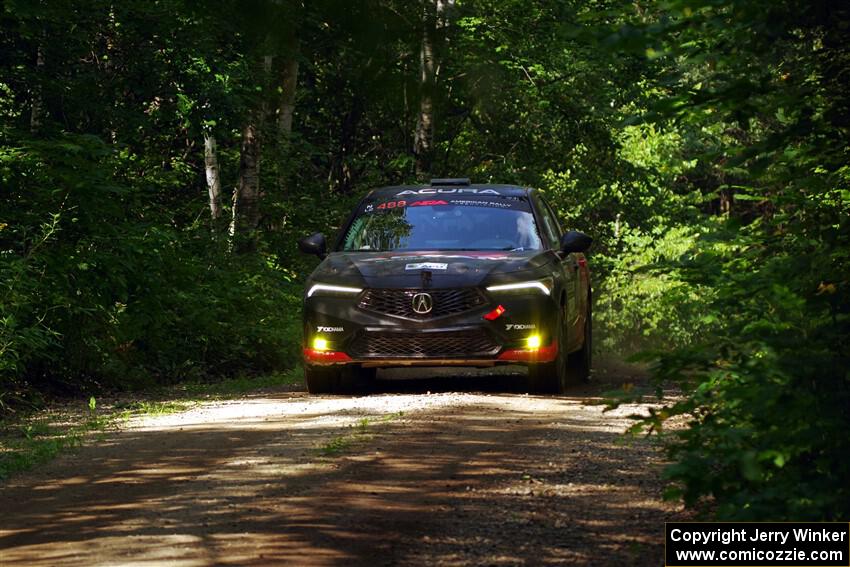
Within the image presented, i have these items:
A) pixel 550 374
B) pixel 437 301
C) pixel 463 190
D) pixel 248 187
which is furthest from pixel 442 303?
pixel 248 187

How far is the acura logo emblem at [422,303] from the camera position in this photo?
1276cm

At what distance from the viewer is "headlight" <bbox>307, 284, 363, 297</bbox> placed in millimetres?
12916

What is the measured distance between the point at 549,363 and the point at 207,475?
5.37 meters

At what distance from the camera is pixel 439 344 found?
41.9 ft

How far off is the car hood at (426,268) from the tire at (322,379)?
0.86 m

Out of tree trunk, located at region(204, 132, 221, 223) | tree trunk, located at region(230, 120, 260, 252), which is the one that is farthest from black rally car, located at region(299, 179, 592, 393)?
tree trunk, located at region(204, 132, 221, 223)

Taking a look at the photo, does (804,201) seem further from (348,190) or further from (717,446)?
(348,190)

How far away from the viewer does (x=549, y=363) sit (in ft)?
43.0

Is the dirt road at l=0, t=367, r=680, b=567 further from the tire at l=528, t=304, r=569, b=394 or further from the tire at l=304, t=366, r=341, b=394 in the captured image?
the tire at l=304, t=366, r=341, b=394

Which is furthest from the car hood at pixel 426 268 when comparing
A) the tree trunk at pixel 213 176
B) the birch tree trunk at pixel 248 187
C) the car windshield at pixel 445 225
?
the tree trunk at pixel 213 176

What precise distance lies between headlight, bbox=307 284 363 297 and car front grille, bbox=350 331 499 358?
0.42 m

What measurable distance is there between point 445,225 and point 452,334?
160 cm

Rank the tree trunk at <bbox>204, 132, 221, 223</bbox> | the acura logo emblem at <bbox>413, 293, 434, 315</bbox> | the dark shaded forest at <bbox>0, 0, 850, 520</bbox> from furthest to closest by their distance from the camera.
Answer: the tree trunk at <bbox>204, 132, 221, 223</bbox> < the acura logo emblem at <bbox>413, 293, 434, 315</bbox> < the dark shaded forest at <bbox>0, 0, 850, 520</bbox>

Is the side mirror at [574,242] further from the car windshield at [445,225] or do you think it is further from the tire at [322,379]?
the tire at [322,379]
